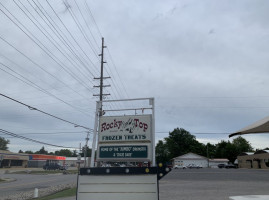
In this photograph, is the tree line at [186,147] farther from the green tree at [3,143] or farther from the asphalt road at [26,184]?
the asphalt road at [26,184]

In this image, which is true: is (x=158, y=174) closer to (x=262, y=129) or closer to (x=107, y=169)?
(x=107, y=169)

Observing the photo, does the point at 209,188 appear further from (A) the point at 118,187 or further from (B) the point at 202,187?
(A) the point at 118,187

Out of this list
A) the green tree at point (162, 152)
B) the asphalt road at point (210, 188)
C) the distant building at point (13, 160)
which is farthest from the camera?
the green tree at point (162, 152)

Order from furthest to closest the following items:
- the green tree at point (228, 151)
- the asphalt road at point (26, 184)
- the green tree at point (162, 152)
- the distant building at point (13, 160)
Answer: the green tree at point (162, 152) → the green tree at point (228, 151) → the distant building at point (13, 160) → the asphalt road at point (26, 184)

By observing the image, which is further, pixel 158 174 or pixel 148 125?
pixel 148 125

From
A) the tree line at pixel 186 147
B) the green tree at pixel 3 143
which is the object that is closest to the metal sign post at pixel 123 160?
the tree line at pixel 186 147

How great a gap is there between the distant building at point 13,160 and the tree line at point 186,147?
164 ft

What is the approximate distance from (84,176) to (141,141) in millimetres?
2633

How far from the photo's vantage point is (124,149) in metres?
7.77

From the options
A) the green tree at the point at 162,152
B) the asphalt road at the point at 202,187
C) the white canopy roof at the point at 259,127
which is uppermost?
the green tree at the point at 162,152

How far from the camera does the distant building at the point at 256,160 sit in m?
57.1

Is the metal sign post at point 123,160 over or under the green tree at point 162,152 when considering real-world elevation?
under

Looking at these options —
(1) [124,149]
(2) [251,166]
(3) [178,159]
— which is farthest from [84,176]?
(3) [178,159]

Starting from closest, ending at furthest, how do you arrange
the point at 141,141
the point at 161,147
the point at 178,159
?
1. the point at 141,141
2. the point at 178,159
3. the point at 161,147
